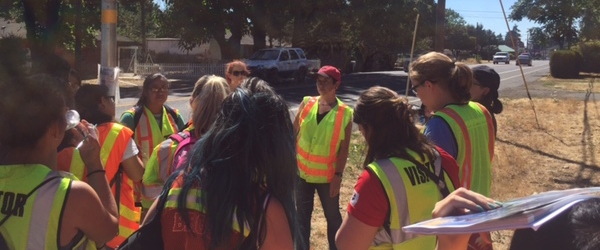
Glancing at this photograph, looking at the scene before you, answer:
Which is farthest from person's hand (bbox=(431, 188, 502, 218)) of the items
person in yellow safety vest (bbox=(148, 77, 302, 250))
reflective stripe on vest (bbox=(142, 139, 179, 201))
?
A: reflective stripe on vest (bbox=(142, 139, 179, 201))

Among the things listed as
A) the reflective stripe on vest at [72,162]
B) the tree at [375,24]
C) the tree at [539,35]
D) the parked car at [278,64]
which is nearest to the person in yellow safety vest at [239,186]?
the reflective stripe on vest at [72,162]

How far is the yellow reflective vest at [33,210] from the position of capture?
→ 206 cm

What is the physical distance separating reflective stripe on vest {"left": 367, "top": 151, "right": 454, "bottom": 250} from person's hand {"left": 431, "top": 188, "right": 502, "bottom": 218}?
0.70 metres

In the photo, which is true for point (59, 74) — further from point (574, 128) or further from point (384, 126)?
point (574, 128)

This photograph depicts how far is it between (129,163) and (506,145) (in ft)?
30.5

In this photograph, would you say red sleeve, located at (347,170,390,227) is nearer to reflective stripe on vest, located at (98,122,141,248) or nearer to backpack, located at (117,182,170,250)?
backpack, located at (117,182,170,250)

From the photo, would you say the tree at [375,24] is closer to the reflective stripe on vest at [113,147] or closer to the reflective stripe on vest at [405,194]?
Result: the reflective stripe on vest at [113,147]

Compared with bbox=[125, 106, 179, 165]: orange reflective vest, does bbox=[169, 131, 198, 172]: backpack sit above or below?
above

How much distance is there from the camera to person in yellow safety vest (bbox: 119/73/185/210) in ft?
14.2

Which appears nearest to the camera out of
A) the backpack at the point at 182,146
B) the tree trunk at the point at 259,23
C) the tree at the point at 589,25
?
the backpack at the point at 182,146

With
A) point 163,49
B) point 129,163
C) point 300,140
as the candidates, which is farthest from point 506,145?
point 163,49

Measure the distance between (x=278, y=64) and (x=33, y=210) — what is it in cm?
2452

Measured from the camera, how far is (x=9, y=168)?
2133mm

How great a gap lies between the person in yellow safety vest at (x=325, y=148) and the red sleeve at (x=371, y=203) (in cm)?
232
